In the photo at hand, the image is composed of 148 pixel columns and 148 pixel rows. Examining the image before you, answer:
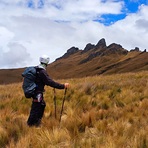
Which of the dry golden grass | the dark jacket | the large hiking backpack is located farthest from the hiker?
the dry golden grass

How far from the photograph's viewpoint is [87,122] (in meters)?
8.84

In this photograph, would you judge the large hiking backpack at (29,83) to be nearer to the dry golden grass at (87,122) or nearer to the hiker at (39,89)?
the hiker at (39,89)

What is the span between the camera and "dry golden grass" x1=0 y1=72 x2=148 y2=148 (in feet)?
22.5

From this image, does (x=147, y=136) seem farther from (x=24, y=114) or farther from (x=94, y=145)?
(x=24, y=114)

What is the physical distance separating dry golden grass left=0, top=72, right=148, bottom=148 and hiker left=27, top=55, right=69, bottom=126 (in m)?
0.27

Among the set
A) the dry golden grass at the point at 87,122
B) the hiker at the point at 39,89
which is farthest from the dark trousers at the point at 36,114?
the dry golden grass at the point at 87,122

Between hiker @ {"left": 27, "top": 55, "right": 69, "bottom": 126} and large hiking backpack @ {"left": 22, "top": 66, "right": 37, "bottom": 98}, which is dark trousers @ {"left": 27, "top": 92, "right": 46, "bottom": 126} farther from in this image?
large hiking backpack @ {"left": 22, "top": 66, "right": 37, "bottom": 98}

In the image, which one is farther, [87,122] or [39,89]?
[39,89]

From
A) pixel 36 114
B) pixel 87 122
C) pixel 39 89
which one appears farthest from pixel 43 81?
pixel 87 122

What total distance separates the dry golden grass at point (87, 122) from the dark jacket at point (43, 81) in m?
0.94

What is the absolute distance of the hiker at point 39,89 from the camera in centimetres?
932

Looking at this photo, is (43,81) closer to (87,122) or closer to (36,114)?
(36,114)

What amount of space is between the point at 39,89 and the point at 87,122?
1707 mm

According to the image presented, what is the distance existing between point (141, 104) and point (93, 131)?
317 centimetres
